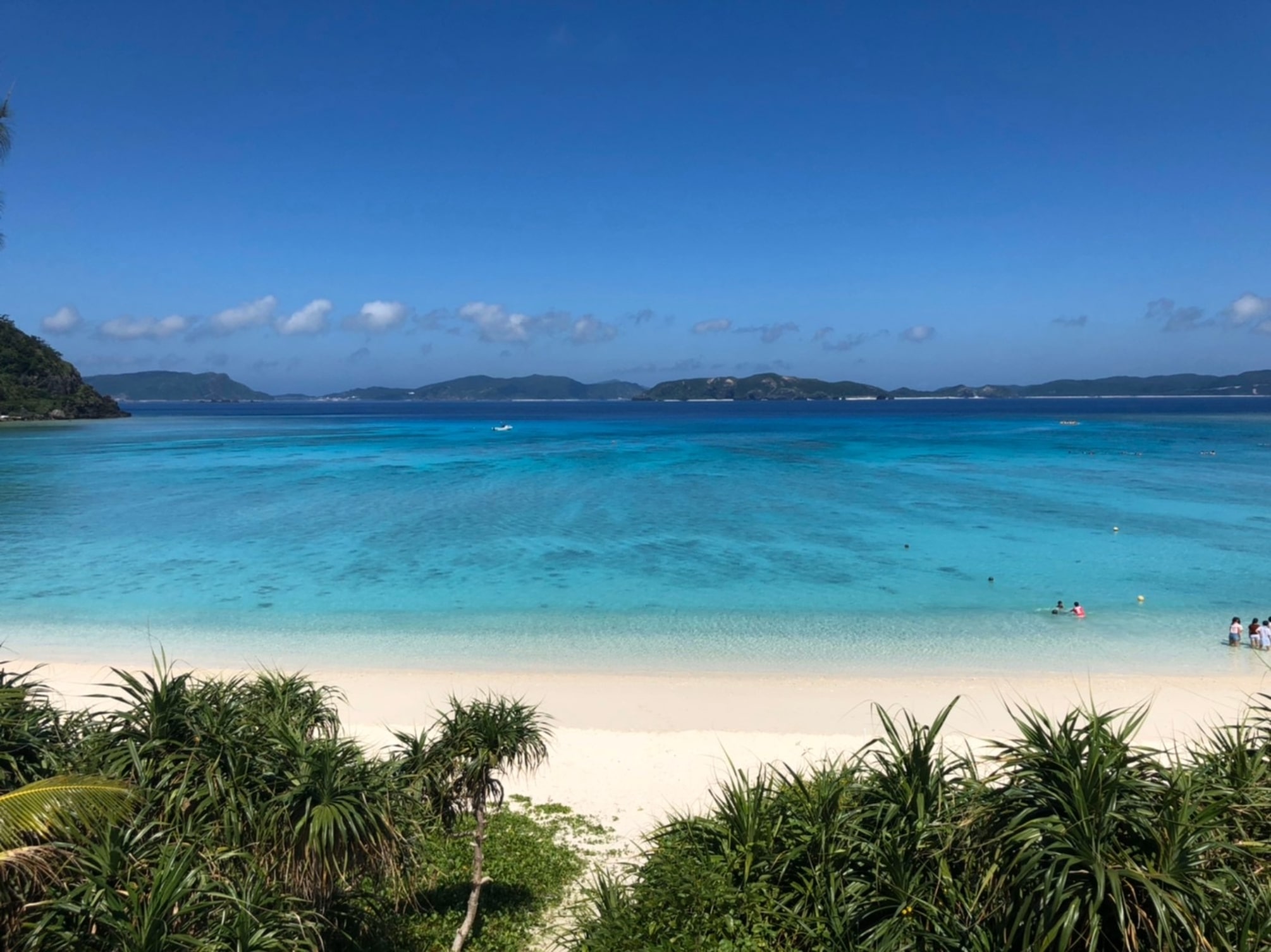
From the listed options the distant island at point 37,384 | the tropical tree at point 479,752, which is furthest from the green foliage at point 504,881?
A: the distant island at point 37,384

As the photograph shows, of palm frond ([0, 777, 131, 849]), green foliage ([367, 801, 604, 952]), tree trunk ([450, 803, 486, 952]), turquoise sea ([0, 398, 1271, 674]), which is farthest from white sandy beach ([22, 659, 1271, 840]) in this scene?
palm frond ([0, 777, 131, 849])

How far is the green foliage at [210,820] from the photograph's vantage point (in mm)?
5211

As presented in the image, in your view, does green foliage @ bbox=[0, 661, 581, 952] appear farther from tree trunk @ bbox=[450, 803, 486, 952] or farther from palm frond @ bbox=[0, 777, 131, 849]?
tree trunk @ bbox=[450, 803, 486, 952]

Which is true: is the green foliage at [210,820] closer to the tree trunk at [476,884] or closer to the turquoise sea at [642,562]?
the tree trunk at [476,884]

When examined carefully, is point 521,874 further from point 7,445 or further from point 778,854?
point 7,445

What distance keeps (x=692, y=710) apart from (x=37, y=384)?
500ft

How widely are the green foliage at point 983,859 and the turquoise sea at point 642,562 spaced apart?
506 inches

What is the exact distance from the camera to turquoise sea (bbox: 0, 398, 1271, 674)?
21.6 m

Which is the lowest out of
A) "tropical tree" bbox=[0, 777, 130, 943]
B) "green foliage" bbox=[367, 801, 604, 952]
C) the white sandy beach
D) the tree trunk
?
the white sandy beach

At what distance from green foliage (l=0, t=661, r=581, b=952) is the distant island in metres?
147

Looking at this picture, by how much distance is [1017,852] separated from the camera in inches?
214

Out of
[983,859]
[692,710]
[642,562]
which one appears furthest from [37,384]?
[983,859]

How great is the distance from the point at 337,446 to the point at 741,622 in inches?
2958

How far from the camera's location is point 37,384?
418 feet
